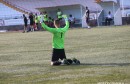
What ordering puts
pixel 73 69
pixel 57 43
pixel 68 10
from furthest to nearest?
pixel 68 10 < pixel 57 43 < pixel 73 69

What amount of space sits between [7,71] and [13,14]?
4197 cm

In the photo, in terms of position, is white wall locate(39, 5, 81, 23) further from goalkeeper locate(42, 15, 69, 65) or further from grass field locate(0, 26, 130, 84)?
goalkeeper locate(42, 15, 69, 65)

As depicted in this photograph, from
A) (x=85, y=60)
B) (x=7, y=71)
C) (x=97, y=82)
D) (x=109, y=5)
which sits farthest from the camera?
(x=109, y=5)

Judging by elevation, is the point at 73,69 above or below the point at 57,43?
below

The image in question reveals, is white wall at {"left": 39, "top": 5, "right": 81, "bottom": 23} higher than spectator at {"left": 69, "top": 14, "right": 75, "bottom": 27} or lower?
higher

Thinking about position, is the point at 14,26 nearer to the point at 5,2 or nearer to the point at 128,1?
the point at 5,2

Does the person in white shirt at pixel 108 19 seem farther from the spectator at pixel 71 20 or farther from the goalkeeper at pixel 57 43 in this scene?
the goalkeeper at pixel 57 43

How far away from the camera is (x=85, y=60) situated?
14680 millimetres

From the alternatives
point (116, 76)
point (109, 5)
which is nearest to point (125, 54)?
point (116, 76)

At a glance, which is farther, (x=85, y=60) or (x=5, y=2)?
(x=5, y=2)

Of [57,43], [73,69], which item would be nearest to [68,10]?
[57,43]

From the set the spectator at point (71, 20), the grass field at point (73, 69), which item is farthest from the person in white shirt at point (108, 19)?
the grass field at point (73, 69)

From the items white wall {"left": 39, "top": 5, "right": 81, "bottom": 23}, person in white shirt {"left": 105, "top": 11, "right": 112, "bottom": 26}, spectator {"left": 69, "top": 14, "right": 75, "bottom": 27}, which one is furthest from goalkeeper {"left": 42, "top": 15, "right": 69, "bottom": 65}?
white wall {"left": 39, "top": 5, "right": 81, "bottom": 23}

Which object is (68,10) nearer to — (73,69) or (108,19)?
(108,19)
